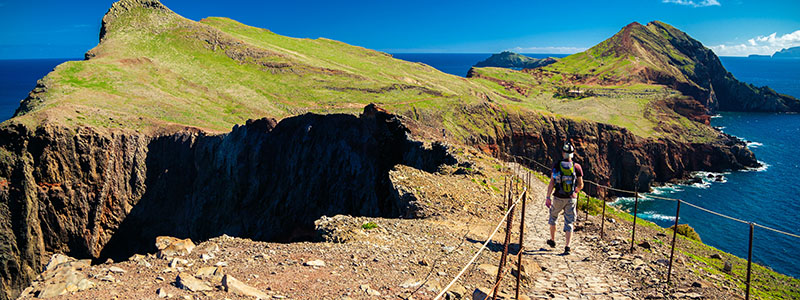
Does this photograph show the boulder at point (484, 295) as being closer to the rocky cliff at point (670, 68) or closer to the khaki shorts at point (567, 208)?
the khaki shorts at point (567, 208)

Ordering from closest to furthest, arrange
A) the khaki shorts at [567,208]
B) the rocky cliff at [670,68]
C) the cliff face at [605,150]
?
the khaki shorts at [567,208], the cliff face at [605,150], the rocky cliff at [670,68]

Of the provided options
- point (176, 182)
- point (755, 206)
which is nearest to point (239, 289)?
point (176, 182)

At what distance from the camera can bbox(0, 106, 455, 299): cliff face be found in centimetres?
3553

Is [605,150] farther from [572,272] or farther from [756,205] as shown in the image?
[572,272]

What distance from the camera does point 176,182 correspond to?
47.1 m

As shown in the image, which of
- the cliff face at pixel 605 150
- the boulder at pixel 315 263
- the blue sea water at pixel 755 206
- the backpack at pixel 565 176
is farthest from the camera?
the cliff face at pixel 605 150

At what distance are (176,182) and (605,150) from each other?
6515cm

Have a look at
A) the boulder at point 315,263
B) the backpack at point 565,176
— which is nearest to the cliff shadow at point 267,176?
the backpack at point 565,176

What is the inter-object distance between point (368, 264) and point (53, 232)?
45.9m

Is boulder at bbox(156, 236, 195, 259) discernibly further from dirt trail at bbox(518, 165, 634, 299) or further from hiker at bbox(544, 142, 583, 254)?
hiker at bbox(544, 142, 583, 254)

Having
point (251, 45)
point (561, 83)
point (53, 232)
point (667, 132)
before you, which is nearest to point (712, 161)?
point (667, 132)

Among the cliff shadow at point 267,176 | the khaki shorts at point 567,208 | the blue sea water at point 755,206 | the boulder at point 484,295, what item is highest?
the khaki shorts at point 567,208

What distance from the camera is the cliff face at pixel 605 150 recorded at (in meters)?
66.8

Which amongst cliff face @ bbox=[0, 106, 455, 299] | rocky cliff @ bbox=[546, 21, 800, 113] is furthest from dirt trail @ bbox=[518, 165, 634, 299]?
rocky cliff @ bbox=[546, 21, 800, 113]
